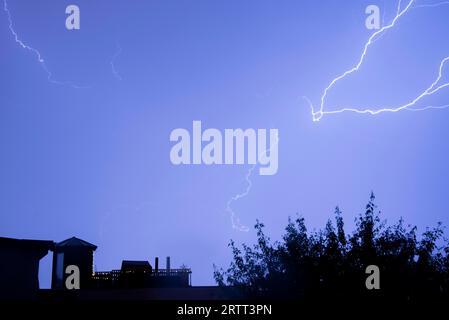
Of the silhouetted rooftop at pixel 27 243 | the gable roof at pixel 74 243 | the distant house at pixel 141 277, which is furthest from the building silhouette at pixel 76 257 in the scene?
the silhouetted rooftop at pixel 27 243

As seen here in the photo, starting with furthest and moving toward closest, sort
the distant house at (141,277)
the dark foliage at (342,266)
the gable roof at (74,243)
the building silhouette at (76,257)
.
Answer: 1. the distant house at (141,277)
2. the gable roof at (74,243)
3. the building silhouette at (76,257)
4. the dark foliage at (342,266)

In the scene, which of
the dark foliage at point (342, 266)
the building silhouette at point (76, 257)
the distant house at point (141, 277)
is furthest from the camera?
the distant house at point (141, 277)

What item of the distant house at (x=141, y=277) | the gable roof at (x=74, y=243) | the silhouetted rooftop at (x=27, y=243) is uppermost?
the gable roof at (x=74, y=243)

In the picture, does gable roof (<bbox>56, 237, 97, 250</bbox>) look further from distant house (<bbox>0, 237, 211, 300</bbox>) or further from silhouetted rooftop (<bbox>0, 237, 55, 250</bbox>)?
silhouetted rooftop (<bbox>0, 237, 55, 250</bbox>)

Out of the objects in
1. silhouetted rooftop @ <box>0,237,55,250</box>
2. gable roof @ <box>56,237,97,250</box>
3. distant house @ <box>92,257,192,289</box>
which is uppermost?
gable roof @ <box>56,237,97,250</box>

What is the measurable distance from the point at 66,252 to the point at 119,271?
5.85m

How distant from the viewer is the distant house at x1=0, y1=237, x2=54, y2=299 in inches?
781

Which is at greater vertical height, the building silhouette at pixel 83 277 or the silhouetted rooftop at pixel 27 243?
the silhouetted rooftop at pixel 27 243

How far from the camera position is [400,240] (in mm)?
18062

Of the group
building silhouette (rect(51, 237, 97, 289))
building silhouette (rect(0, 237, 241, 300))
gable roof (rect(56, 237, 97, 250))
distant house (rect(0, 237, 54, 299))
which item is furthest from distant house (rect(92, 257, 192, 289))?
distant house (rect(0, 237, 54, 299))

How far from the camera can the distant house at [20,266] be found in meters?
19.8

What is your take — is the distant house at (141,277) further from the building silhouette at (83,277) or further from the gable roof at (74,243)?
the gable roof at (74,243)
